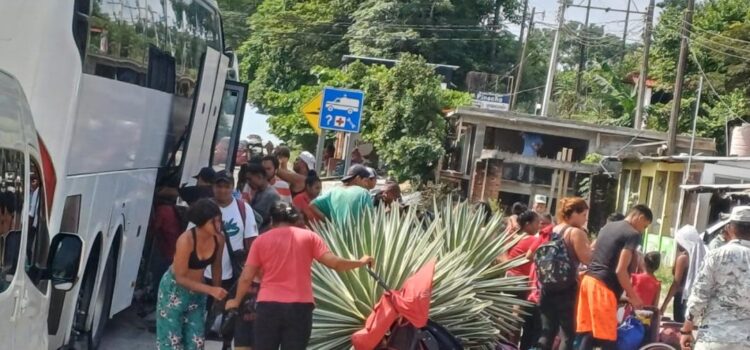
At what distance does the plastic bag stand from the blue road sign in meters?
8.05

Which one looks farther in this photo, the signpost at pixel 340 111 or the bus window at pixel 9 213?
the signpost at pixel 340 111

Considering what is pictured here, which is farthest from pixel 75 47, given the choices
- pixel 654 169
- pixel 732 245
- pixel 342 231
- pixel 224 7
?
pixel 224 7

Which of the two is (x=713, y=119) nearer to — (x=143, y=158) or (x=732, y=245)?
(x=143, y=158)

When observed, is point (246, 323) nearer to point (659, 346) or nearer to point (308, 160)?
point (659, 346)

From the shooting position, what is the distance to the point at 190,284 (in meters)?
9.60

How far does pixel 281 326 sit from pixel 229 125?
9.53 meters

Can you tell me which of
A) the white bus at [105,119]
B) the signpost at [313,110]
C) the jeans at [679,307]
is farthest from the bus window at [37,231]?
the signpost at [313,110]

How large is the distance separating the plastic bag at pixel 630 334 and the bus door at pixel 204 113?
5.43m

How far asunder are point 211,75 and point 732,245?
8.74 metres

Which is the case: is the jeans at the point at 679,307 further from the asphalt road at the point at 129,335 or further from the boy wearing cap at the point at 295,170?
the asphalt road at the point at 129,335

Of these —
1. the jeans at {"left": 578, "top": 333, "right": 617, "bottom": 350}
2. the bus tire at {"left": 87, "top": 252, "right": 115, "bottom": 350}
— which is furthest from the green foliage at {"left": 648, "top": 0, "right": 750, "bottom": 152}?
the bus tire at {"left": 87, "top": 252, "right": 115, "bottom": 350}

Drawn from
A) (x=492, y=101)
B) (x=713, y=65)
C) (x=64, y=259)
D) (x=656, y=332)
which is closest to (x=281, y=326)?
(x=64, y=259)

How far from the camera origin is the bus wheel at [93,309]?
1145 centimetres

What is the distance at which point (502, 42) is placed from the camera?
6838 centimetres
